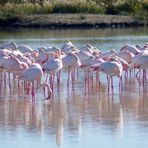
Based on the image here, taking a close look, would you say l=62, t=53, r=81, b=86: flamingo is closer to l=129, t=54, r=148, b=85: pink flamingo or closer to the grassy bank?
l=129, t=54, r=148, b=85: pink flamingo

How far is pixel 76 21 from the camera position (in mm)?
42625

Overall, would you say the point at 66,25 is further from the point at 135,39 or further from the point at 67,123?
the point at 67,123

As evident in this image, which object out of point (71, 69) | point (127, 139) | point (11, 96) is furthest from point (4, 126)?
point (71, 69)

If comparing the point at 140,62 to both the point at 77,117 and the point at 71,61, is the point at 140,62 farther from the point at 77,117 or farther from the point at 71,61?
the point at 77,117

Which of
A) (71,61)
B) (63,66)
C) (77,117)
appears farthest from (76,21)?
(77,117)

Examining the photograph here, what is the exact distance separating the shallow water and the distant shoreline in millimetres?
22262

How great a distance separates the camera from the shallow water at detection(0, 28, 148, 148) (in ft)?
37.9

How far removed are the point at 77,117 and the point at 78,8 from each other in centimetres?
3274

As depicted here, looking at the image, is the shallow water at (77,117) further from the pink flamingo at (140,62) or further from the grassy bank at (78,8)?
the grassy bank at (78,8)

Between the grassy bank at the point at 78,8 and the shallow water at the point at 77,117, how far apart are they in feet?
82.7

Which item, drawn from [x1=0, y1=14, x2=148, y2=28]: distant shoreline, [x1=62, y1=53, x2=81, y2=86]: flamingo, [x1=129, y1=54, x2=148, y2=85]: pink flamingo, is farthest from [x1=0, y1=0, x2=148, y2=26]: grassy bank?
[x1=62, y1=53, x2=81, y2=86]: flamingo

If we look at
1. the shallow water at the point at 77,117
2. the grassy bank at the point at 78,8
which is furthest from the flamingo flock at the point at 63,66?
the grassy bank at the point at 78,8

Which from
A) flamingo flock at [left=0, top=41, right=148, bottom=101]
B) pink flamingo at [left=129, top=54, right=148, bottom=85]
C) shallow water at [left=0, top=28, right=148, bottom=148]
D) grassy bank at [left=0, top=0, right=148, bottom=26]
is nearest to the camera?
shallow water at [left=0, top=28, right=148, bottom=148]

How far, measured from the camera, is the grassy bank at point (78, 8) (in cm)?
4497
